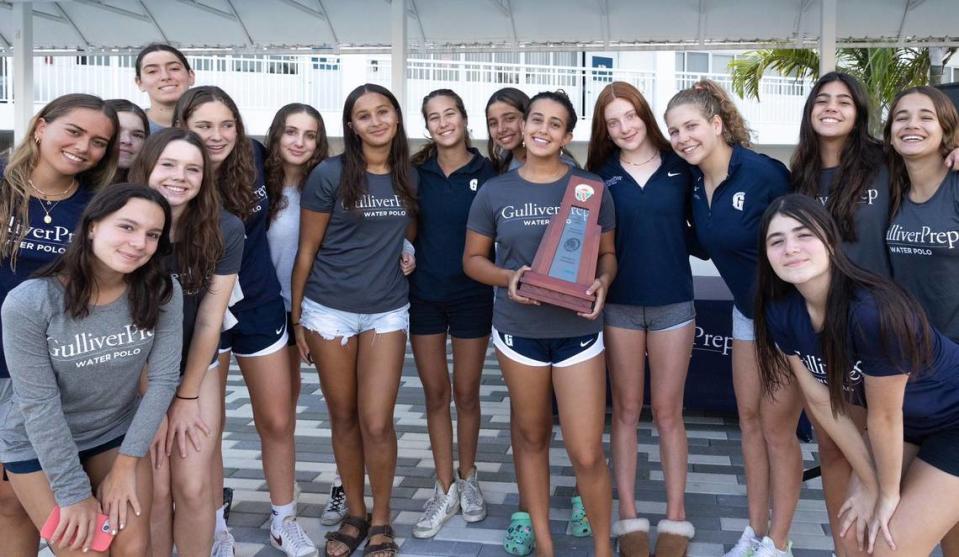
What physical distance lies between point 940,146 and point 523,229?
1564 mm

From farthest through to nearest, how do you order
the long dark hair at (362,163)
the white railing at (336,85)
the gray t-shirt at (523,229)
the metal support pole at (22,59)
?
the white railing at (336,85) → the metal support pole at (22,59) → the long dark hair at (362,163) → the gray t-shirt at (523,229)

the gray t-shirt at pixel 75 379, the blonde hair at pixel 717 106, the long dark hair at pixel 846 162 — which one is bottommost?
the gray t-shirt at pixel 75 379

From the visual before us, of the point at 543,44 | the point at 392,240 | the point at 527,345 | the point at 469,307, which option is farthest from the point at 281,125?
the point at 543,44

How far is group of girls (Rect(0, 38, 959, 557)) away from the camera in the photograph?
108 inches

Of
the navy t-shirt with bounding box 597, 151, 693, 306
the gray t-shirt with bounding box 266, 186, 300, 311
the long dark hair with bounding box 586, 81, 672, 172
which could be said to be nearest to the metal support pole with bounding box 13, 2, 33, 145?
the gray t-shirt with bounding box 266, 186, 300, 311

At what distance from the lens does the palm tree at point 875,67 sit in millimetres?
12465

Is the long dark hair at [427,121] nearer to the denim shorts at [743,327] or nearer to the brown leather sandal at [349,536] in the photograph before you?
the denim shorts at [743,327]

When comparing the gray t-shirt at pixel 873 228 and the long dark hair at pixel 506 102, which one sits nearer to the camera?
the gray t-shirt at pixel 873 228

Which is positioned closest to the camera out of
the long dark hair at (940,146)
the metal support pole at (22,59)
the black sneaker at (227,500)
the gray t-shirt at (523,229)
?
the long dark hair at (940,146)

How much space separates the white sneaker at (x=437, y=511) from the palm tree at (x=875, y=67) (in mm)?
9210

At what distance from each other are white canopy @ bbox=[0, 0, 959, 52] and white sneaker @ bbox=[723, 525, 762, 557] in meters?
5.58

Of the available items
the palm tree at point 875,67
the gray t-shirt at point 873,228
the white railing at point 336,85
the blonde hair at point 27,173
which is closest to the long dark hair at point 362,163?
the blonde hair at point 27,173

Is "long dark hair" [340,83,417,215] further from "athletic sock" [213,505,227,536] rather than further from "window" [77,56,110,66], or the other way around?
"window" [77,56,110,66]

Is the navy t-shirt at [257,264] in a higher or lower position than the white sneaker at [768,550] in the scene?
higher
